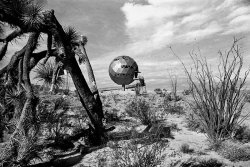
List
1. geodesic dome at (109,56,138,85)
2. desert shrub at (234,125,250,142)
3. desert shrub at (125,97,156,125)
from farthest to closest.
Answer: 1. geodesic dome at (109,56,138,85)
2. desert shrub at (125,97,156,125)
3. desert shrub at (234,125,250,142)

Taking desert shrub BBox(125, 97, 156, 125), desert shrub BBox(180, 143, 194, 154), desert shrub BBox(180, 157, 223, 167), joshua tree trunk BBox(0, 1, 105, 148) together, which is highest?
joshua tree trunk BBox(0, 1, 105, 148)

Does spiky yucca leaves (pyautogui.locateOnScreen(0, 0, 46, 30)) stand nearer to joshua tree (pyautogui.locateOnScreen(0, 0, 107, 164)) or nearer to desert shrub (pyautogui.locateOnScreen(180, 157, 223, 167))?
joshua tree (pyautogui.locateOnScreen(0, 0, 107, 164))

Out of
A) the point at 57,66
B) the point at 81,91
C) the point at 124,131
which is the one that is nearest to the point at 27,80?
the point at 81,91

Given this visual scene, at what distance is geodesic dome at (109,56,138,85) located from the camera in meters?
19.6

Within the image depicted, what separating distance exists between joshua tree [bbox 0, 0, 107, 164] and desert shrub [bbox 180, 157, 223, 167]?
2414 mm

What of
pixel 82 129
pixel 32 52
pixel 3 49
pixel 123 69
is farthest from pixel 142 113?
pixel 123 69

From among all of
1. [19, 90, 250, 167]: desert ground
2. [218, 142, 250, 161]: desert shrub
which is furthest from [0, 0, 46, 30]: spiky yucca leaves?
[218, 142, 250, 161]: desert shrub

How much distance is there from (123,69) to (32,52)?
12.9m

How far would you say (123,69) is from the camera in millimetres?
19609

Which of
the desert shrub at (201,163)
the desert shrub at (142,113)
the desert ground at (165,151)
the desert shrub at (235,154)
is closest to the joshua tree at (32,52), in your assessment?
the desert ground at (165,151)

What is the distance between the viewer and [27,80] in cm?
617

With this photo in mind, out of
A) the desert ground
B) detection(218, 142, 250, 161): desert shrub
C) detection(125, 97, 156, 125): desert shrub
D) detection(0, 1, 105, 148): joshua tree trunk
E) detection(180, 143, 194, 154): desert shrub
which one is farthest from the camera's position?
detection(125, 97, 156, 125): desert shrub

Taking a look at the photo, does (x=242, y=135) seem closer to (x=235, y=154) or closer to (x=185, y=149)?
(x=235, y=154)

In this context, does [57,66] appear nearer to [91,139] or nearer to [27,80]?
[27,80]
